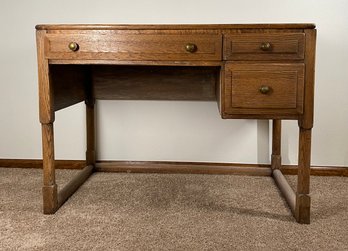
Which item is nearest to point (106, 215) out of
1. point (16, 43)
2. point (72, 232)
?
point (72, 232)

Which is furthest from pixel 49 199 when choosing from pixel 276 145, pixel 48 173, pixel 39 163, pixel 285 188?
Answer: pixel 276 145

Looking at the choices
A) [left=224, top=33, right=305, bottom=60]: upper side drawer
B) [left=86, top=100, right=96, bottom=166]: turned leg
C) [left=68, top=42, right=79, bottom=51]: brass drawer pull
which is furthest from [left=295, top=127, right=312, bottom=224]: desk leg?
[left=86, top=100, right=96, bottom=166]: turned leg

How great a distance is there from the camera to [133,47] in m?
1.55

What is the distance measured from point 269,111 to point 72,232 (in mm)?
783

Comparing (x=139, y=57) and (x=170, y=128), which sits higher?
(x=139, y=57)

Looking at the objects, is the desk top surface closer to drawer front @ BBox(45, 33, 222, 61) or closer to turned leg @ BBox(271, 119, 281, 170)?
drawer front @ BBox(45, 33, 222, 61)

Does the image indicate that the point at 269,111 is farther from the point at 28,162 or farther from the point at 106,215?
the point at 28,162

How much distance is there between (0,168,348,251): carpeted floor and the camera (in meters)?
1.41

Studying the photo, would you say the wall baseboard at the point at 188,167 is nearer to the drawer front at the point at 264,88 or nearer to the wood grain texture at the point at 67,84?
the wood grain texture at the point at 67,84

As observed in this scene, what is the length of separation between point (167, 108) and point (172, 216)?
73cm

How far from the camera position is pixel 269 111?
1541 mm

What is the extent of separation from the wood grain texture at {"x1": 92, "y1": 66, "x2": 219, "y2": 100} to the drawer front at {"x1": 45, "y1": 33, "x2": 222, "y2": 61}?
56 centimetres

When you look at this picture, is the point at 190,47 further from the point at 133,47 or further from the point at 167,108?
the point at 167,108

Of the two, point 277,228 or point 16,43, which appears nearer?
point 277,228
